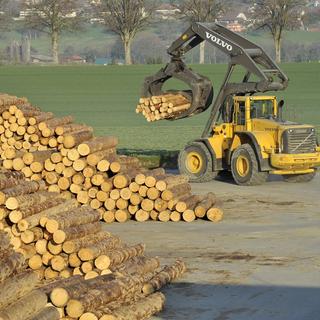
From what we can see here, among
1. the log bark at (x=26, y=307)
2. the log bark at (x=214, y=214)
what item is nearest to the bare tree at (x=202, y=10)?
the log bark at (x=214, y=214)

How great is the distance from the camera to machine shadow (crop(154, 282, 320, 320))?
1507 cm

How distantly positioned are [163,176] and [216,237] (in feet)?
8.80

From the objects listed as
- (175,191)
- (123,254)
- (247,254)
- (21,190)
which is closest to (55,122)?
(175,191)

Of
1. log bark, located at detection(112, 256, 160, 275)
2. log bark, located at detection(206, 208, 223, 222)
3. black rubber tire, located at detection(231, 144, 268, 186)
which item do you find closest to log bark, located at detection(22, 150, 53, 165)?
log bark, located at detection(206, 208, 223, 222)

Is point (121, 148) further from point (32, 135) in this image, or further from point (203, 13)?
point (203, 13)

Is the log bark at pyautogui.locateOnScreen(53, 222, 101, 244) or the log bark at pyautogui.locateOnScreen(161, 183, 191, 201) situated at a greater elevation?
the log bark at pyautogui.locateOnScreen(53, 222, 101, 244)

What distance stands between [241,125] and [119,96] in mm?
40974

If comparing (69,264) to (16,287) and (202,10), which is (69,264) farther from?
(202,10)

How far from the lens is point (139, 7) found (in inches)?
4498

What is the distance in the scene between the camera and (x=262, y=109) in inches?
1071

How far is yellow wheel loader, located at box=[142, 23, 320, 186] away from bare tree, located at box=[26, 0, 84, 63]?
7996cm

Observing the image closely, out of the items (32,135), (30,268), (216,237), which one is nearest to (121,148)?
(32,135)

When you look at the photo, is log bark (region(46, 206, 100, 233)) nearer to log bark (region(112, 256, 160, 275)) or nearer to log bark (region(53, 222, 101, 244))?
log bark (region(53, 222, 101, 244))

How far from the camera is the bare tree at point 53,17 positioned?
361ft
